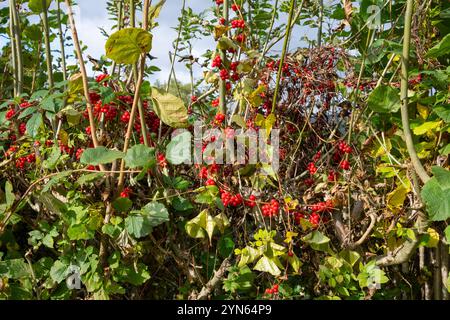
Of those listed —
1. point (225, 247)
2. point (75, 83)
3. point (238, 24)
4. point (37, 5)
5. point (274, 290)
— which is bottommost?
point (274, 290)

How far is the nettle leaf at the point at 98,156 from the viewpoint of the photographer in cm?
117

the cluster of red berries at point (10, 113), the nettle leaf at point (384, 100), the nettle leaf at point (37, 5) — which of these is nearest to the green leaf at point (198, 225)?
the nettle leaf at point (384, 100)

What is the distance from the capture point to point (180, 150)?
4.02ft

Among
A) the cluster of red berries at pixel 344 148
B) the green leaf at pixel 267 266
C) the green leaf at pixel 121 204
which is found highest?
the cluster of red berries at pixel 344 148

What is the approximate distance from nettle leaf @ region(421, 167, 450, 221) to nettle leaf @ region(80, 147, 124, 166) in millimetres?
759

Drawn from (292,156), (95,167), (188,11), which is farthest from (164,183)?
(188,11)

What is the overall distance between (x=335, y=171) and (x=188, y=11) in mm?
1158

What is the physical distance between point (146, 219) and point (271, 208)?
32 centimetres

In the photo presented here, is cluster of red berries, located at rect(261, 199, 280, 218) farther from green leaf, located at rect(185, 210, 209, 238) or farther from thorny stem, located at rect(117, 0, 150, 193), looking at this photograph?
thorny stem, located at rect(117, 0, 150, 193)

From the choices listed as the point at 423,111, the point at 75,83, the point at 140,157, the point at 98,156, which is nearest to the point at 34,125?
the point at 75,83

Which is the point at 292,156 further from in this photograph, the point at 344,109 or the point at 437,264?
the point at 437,264

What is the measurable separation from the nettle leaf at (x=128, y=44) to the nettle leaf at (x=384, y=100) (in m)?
0.61

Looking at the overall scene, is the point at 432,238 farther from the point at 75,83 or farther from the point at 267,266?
the point at 75,83

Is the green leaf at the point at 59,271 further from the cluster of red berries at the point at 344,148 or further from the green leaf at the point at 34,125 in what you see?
the cluster of red berries at the point at 344,148
